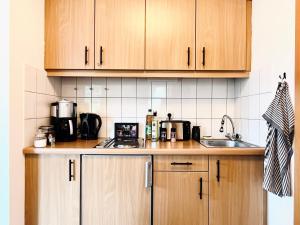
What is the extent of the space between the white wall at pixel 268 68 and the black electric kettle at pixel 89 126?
128 centimetres

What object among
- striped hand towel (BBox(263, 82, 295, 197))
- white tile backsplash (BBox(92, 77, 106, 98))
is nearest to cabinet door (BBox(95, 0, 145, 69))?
white tile backsplash (BBox(92, 77, 106, 98))

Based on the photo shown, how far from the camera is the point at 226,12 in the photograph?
5.81 ft

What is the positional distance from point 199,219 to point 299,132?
0.87m

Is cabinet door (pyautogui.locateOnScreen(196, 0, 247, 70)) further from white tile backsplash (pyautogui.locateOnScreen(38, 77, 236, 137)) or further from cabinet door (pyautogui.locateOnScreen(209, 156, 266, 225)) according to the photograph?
cabinet door (pyautogui.locateOnScreen(209, 156, 266, 225))

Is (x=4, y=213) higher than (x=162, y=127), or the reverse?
(x=162, y=127)

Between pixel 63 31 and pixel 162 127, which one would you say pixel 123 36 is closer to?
pixel 63 31

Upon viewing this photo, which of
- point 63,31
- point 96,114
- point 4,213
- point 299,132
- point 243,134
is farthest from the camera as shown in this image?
point 96,114

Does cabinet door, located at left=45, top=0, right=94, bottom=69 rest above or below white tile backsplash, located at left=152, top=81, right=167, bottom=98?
above

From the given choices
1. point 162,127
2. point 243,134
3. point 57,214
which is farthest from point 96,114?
point 243,134

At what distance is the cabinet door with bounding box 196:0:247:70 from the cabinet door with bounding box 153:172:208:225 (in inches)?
38.0

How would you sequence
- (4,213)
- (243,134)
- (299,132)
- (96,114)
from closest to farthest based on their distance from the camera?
(299,132), (4,213), (243,134), (96,114)

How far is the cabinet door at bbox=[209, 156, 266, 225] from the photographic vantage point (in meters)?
1.54

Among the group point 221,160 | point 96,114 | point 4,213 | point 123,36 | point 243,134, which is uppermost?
point 123,36

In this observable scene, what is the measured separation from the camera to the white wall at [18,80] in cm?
136
